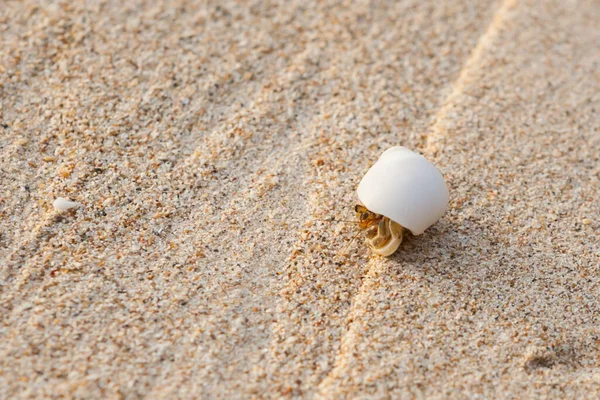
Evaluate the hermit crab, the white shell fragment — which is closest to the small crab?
the hermit crab

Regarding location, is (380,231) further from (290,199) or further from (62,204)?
(62,204)

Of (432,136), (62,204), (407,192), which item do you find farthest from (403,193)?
(62,204)

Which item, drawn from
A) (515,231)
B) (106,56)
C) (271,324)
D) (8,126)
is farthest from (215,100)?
(515,231)

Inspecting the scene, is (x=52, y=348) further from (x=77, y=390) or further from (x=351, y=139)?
(x=351, y=139)

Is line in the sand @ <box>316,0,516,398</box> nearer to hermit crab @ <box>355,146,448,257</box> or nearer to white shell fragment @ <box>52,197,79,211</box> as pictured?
hermit crab @ <box>355,146,448,257</box>

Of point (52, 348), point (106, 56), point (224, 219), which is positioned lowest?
point (224, 219)

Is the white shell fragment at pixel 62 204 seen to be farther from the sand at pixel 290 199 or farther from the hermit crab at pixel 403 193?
the hermit crab at pixel 403 193
